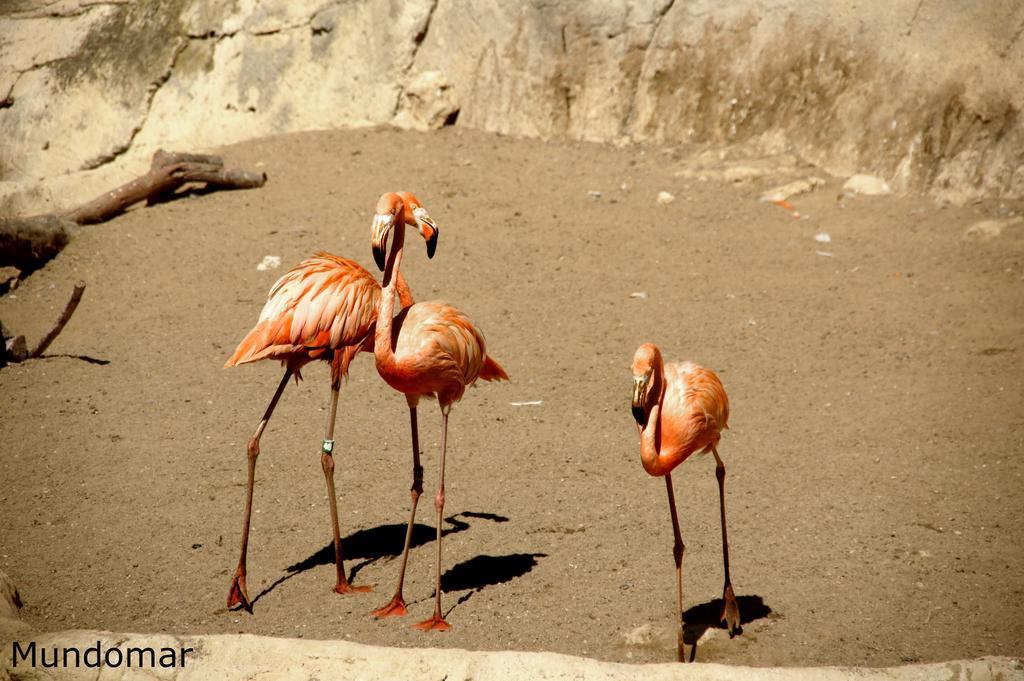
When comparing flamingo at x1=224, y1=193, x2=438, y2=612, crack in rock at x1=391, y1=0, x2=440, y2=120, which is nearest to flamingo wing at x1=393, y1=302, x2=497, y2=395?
flamingo at x1=224, y1=193, x2=438, y2=612

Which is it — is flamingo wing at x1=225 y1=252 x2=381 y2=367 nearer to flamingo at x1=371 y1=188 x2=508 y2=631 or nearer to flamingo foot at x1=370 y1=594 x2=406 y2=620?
flamingo at x1=371 y1=188 x2=508 y2=631

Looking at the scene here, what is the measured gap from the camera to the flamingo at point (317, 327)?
396 cm

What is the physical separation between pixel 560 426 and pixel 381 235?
2297 millimetres

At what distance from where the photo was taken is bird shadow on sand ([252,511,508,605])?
4359 millimetres

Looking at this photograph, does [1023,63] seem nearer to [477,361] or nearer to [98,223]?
[477,361]

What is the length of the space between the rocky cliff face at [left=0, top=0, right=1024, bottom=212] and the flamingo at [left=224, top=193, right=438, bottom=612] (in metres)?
5.42

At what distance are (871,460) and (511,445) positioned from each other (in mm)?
1788

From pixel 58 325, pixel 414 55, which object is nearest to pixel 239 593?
pixel 58 325

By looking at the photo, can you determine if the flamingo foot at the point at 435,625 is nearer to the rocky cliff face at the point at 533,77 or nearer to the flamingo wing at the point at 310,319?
the flamingo wing at the point at 310,319

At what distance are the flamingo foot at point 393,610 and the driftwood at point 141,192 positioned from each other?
533 centimetres

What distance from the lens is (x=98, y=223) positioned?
8.63 m

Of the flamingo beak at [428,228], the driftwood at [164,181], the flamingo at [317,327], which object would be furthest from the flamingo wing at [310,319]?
the driftwood at [164,181]

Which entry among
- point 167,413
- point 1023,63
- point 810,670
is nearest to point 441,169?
point 167,413

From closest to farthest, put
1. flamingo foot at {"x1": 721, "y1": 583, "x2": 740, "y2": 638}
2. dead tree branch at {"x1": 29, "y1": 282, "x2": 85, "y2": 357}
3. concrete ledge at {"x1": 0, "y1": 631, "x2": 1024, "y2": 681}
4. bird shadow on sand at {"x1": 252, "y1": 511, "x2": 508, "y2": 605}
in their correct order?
concrete ledge at {"x1": 0, "y1": 631, "x2": 1024, "y2": 681}
flamingo foot at {"x1": 721, "y1": 583, "x2": 740, "y2": 638}
bird shadow on sand at {"x1": 252, "y1": 511, "x2": 508, "y2": 605}
dead tree branch at {"x1": 29, "y1": 282, "x2": 85, "y2": 357}
